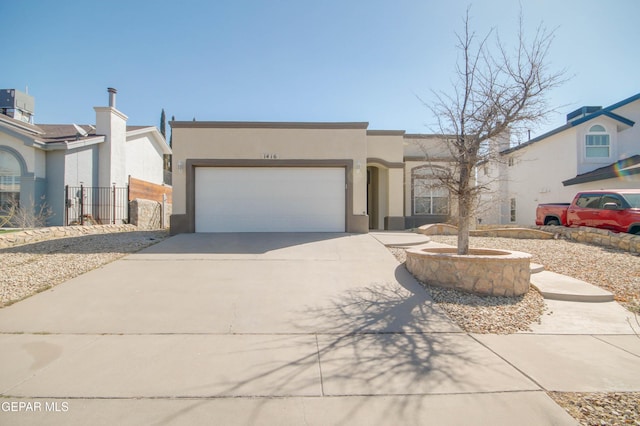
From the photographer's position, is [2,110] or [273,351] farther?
[2,110]

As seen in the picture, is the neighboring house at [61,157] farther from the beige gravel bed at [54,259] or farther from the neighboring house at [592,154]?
the neighboring house at [592,154]

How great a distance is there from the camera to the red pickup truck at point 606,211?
430 inches

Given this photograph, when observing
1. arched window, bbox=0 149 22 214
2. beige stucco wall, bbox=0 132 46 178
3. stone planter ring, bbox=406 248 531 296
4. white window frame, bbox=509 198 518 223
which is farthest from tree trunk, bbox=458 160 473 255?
arched window, bbox=0 149 22 214

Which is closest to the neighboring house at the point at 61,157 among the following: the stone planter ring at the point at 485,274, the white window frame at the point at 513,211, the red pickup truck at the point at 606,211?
the stone planter ring at the point at 485,274

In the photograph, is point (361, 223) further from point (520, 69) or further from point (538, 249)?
point (520, 69)

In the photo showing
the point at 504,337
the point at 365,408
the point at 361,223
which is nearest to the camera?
the point at 365,408

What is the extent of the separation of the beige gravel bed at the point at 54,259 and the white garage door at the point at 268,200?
225 cm

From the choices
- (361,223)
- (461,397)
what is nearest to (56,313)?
(461,397)

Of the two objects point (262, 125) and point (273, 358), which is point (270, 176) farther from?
point (273, 358)

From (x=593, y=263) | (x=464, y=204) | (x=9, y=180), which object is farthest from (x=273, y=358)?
(x=9, y=180)

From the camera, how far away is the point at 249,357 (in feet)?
13.6

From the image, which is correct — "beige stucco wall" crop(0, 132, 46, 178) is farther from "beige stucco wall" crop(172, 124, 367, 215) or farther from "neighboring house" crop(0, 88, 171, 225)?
"beige stucco wall" crop(172, 124, 367, 215)

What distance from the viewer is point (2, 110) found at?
20.0 m

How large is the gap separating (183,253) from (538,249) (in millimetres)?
10276
